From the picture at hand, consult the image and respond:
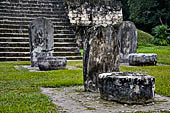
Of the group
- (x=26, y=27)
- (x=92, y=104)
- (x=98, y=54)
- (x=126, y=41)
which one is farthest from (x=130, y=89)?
(x=26, y=27)

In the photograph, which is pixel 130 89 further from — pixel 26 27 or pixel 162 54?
pixel 162 54

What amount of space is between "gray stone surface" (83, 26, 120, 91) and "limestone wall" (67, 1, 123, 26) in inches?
487

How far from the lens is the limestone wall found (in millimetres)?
18688

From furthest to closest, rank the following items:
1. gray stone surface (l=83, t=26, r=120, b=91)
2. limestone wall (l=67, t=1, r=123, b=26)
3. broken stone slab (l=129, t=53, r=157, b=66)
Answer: limestone wall (l=67, t=1, r=123, b=26), broken stone slab (l=129, t=53, r=157, b=66), gray stone surface (l=83, t=26, r=120, b=91)

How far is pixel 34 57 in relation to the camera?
11.5 meters

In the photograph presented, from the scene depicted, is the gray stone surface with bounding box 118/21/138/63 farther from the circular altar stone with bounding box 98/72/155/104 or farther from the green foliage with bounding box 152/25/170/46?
the green foliage with bounding box 152/25/170/46

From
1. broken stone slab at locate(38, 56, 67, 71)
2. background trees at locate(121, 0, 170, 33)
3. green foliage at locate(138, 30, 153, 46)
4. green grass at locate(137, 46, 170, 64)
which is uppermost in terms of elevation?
background trees at locate(121, 0, 170, 33)

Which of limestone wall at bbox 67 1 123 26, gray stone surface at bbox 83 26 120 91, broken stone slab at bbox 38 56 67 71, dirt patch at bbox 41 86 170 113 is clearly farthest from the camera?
limestone wall at bbox 67 1 123 26

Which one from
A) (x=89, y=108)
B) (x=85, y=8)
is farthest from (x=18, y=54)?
(x=89, y=108)

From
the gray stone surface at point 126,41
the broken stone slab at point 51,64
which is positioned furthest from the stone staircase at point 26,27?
the broken stone slab at point 51,64

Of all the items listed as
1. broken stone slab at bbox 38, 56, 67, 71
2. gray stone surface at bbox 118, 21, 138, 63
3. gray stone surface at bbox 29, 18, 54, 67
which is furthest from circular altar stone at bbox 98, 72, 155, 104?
gray stone surface at bbox 118, 21, 138, 63

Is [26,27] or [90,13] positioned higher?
[90,13]

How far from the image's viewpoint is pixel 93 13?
19.2 meters

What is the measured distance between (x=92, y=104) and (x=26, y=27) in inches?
498
